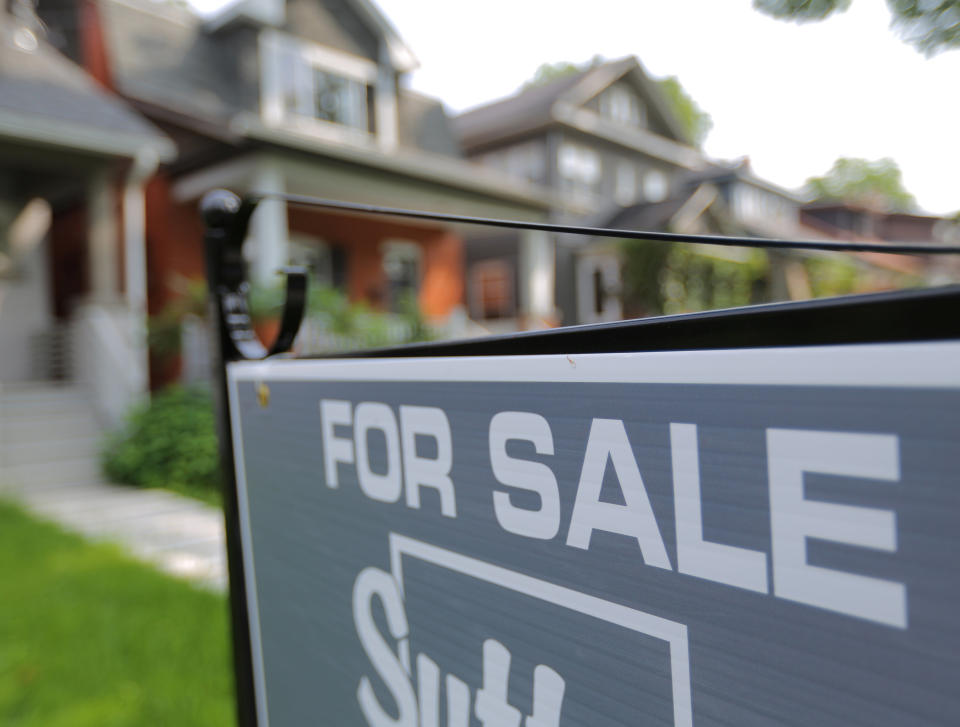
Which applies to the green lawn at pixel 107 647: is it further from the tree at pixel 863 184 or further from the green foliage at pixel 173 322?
the tree at pixel 863 184

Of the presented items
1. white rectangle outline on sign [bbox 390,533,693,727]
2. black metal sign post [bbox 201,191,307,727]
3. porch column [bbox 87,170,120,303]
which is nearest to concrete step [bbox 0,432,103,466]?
porch column [bbox 87,170,120,303]

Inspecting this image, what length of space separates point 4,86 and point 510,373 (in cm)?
838

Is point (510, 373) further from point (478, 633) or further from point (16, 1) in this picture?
point (16, 1)

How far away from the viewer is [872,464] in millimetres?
462

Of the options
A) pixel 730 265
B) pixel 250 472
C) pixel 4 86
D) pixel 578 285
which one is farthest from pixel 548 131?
pixel 250 472

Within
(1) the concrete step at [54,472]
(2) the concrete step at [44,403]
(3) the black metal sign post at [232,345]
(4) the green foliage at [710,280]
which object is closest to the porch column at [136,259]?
(2) the concrete step at [44,403]

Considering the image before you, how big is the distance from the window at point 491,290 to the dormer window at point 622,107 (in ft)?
18.1

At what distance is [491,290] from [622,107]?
6.85m

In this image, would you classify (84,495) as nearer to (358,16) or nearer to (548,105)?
(358,16)

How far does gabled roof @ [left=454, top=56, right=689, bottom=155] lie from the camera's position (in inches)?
690

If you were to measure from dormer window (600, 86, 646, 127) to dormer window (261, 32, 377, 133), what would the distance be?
9.61 metres

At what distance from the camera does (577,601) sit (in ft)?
2.19

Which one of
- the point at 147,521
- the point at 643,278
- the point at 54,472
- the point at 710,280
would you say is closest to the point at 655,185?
the point at 710,280

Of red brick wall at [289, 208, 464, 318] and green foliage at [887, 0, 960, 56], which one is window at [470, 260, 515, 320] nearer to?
red brick wall at [289, 208, 464, 318]
